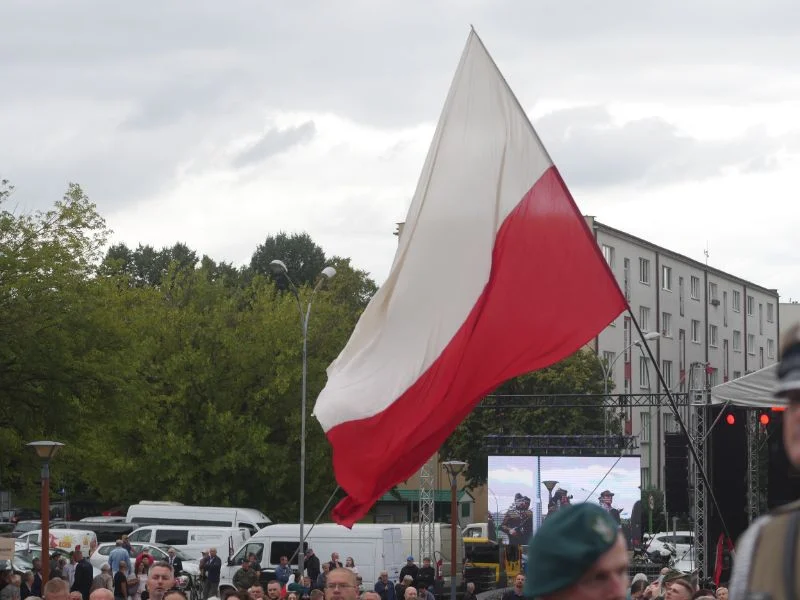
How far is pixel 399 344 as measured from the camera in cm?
973

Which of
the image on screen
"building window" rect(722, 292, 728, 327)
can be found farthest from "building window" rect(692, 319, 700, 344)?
the image on screen

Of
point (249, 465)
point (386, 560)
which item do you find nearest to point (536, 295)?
point (386, 560)

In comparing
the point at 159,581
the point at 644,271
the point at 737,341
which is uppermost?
the point at 644,271

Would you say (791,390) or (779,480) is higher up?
(791,390)

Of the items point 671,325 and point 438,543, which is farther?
point 671,325

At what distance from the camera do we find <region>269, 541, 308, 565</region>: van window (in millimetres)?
36344

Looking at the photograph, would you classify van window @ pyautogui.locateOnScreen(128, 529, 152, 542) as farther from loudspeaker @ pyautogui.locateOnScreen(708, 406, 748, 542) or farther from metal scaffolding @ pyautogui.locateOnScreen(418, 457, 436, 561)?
loudspeaker @ pyautogui.locateOnScreen(708, 406, 748, 542)

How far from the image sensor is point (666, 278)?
76125 millimetres

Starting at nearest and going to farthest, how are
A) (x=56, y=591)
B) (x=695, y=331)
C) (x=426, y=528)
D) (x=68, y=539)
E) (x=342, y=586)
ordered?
(x=342, y=586) → (x=56, y=591) → (x=68, y=539) → (x=426, y=528) → (x=695, y=331)

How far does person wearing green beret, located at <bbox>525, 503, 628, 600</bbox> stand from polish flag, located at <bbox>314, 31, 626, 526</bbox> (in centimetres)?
675

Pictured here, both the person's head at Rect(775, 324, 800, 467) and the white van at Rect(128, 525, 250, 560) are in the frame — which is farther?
the white van at Rect(128, 525, 250, 560)

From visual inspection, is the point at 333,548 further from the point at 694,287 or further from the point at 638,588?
the point at 694,287

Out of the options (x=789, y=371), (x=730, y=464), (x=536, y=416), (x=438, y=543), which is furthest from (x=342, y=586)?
(x=536, y=416)

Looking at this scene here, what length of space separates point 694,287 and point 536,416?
3010cm
